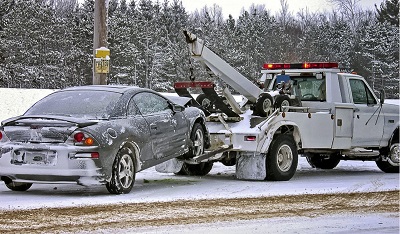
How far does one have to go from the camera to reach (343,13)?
96312 millimetres

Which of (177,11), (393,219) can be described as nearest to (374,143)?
(393,219)

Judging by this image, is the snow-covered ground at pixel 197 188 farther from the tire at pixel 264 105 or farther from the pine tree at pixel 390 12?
the pine tree at pixel 390 12

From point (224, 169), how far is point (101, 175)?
602cm

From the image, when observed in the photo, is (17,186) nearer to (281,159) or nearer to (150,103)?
(150,103)

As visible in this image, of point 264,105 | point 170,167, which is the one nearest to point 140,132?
point 170,167

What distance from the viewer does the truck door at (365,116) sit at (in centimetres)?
1414

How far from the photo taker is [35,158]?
9406 mm

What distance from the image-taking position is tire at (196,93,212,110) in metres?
13.3

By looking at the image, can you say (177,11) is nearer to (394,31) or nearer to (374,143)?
(394,31)

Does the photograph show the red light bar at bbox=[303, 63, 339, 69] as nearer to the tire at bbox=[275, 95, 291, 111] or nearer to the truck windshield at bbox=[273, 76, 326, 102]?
the truck windshield at bbox=[273, 76, 326, 102]

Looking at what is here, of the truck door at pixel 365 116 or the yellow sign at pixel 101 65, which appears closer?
the yellow sign at pixel 101 65

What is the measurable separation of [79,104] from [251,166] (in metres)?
3.52

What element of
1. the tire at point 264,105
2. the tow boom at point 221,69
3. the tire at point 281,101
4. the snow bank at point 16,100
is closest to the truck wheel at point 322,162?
the tow boom at point 221,69

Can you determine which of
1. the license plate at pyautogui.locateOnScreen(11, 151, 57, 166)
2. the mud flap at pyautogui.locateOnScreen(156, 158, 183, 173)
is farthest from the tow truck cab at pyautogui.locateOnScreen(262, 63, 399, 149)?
the license plate at pyautogui.locateOnScreen(11, 151, 57, 166)
